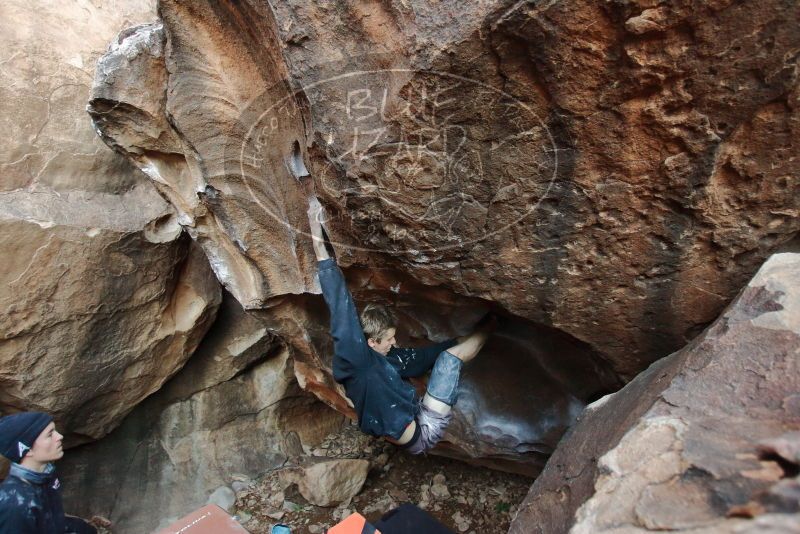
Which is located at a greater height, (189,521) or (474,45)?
(474,45)

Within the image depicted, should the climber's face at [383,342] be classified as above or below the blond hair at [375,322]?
below

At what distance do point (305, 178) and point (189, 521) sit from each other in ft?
3.90

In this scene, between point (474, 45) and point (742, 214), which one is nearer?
point (474, 45)

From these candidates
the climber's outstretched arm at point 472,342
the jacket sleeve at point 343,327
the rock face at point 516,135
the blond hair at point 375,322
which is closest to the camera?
the rock face at point 516,135

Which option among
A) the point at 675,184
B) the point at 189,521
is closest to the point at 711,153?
the point at 675,184

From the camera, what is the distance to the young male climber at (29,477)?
5.65 feet

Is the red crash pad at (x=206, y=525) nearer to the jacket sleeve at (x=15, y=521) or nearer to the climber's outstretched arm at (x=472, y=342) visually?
the jacket sleeve at (x=15, y=521)

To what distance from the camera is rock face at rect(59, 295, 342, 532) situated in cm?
257

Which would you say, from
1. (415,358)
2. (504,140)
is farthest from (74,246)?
(504,140)

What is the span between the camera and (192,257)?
2609 mm

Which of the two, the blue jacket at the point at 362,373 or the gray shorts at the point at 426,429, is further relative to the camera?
the gray shorts at the point at 426,429

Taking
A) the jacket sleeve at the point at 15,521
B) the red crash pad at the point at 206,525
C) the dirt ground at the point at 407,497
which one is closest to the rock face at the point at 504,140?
the red crash pad at the point at 206,525

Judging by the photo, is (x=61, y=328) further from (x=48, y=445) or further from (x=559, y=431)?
(x=559, y=431)

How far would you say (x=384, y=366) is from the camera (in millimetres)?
1702
